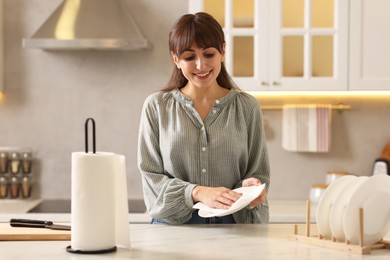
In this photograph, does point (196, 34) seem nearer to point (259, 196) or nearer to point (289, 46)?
point (259, 196)

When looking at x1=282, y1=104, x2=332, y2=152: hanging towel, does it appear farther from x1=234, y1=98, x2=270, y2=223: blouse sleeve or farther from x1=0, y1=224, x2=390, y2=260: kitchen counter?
x1=0, y1=224, x2=390, y2=260: kitchen counter

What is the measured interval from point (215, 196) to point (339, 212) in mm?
391

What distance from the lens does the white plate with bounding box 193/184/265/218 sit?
2.08m

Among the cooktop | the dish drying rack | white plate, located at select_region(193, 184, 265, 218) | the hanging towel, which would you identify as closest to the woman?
white plate, located at select_region(193, 184, 265, 218)

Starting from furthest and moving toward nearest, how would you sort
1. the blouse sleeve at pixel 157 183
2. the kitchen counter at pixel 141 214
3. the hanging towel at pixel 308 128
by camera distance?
the hanging towel at pixel 308 128
the kitchen counter at pixel 141 214
the blouse sleeve at pixel 157 183

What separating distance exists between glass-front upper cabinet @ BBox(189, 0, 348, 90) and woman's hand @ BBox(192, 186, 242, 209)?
1776mm

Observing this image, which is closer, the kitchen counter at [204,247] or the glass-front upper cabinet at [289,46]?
the kitchen counter at [204,247]

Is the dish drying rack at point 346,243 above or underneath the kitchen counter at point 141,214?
above

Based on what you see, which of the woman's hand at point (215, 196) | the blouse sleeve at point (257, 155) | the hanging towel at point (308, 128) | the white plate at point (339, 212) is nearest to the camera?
the white plate at point (339, 212)

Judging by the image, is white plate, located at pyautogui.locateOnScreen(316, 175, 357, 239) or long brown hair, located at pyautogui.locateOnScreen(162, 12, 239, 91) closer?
white plate, located at pyautogui.locateOnScreen(316, 175, 357, 239)

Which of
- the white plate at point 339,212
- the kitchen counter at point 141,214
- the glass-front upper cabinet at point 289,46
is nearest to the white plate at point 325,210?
the white plate at point 339,212

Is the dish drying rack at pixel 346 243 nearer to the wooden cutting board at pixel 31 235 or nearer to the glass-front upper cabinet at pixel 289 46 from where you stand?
the wooden cutting board at pixel 31 235

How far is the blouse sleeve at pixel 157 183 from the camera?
92.4 inches

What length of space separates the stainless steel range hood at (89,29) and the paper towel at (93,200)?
2.19m
